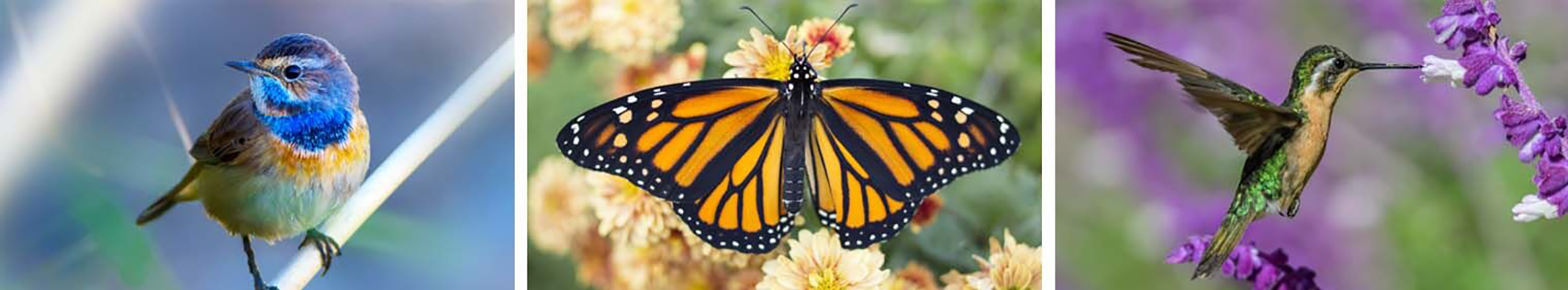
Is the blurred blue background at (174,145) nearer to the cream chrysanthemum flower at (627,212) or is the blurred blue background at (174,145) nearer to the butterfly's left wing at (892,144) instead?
the cream chrysanthemum flower at (627,212)

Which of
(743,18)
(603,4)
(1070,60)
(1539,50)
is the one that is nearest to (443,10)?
(603,4)

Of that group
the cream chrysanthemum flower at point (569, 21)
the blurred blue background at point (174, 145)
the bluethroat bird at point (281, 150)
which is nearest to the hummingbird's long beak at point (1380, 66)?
the cream chrysanthemum flower at point (569, 21)

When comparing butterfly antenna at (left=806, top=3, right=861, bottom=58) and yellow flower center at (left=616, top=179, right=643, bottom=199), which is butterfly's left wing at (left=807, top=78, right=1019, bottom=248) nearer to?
butterfly antenna at (left=806, top=3, right=861, bottom=58)

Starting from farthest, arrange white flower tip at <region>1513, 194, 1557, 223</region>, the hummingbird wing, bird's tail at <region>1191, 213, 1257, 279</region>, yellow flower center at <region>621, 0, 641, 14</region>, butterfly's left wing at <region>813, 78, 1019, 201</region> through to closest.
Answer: yellow flower center at <region>621, 0, 641, 14</region> → butterfly's left wing at <region>813, 78, 1019, 201</region> → bird's tail at <region>1191, 213, 1257, 279</region> → the hummingbird wing → white flower tip at <region>1513, 194, 1557, 223</region>

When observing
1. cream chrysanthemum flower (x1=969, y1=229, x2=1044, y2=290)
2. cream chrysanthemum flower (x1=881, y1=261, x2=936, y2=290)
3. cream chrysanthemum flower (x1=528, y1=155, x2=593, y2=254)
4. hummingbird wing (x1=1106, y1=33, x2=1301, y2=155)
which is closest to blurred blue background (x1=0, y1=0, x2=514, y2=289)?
cream chrysanthemum flower (x1=528, y1=155, x2=593, y2=254)

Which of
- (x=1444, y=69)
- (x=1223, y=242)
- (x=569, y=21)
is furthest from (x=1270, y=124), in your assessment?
(x=569, y=21)

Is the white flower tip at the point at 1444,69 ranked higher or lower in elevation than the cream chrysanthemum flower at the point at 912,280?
higher

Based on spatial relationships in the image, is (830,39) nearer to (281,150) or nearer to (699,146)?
(699,146)

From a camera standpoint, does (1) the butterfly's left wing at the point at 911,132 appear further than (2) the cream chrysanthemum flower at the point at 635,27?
No
